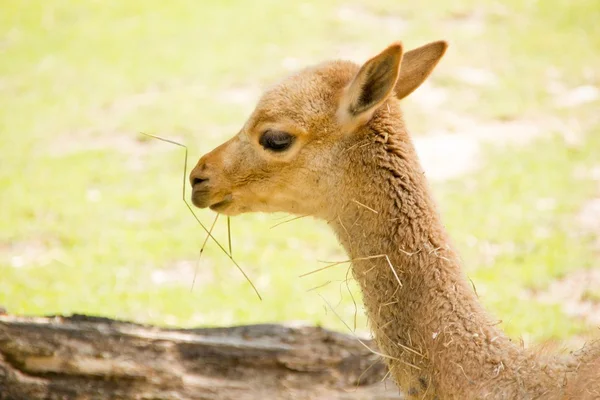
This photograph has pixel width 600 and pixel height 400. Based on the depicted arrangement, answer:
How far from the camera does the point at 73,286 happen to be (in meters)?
7.23

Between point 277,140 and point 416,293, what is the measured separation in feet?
3.23

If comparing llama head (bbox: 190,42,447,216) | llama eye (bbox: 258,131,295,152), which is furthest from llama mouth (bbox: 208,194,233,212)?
llama eye (bbox: 258,131,295,152)

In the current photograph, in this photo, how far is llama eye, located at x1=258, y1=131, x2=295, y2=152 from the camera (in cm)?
376

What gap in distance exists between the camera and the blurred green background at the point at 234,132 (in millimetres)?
7109

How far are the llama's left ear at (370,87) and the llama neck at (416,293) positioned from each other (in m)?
0.15

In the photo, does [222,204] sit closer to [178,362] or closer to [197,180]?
[197,180]

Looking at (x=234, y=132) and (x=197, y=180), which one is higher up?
(x=234, y=132)

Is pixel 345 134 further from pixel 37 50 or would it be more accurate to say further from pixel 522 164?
pixel 37 50

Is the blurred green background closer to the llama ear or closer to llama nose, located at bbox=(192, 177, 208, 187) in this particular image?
llama nose, located at bbox=(192, 177, 208, 187)

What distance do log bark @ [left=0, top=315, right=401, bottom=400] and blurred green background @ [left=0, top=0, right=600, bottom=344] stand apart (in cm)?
94

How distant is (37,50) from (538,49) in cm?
879

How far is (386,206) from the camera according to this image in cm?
354

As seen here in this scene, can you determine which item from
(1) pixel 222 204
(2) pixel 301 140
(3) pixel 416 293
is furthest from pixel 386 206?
(1) pixel 222 204

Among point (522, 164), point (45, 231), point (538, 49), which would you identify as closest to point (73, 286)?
point (45, 231)
